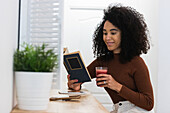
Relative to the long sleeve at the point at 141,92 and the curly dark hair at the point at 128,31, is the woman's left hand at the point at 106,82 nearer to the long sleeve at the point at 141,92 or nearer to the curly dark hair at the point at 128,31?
the long sleeve at the point at 141,92

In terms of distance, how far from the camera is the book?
181cm

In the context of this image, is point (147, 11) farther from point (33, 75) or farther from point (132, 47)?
point (33, 75)

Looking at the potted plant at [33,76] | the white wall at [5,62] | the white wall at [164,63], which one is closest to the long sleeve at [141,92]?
the potted plant at [33,76]

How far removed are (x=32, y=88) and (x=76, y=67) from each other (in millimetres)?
1021

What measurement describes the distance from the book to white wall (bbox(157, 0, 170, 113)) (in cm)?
180

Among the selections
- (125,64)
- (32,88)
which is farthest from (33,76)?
(125,64)

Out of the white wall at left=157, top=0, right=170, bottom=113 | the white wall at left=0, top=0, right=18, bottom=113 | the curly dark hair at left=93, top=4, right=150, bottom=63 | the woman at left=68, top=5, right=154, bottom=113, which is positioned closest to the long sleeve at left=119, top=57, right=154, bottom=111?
the woman at left=68, top=5, right=154, bottom=113

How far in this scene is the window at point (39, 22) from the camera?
3.76 ft

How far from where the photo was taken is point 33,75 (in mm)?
840

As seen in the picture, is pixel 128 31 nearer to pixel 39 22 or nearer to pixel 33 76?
pixel 39 22

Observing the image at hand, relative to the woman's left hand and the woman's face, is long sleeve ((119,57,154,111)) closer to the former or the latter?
the woman's left hand

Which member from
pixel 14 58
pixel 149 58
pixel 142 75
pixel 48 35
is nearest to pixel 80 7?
pixel 149 58

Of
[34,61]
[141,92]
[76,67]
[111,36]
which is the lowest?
[141,92]

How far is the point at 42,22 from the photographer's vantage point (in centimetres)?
118
